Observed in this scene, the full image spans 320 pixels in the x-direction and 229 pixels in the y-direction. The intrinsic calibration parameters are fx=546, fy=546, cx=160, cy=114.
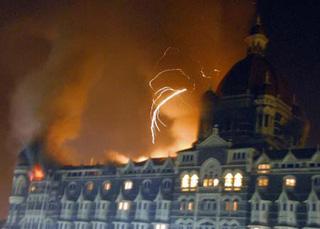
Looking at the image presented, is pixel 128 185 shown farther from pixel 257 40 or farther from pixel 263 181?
pixel 257 40

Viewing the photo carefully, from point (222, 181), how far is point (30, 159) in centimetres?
4021

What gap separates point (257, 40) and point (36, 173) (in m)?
46.8

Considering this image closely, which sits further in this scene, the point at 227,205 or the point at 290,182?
the point at 227,205

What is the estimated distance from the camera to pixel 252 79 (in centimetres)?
9325

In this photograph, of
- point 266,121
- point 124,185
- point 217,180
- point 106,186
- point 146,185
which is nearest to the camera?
point 217,180

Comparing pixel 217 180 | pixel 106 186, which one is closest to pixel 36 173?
pixel 106 186

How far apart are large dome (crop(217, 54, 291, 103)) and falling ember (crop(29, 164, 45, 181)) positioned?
3511 centimetres

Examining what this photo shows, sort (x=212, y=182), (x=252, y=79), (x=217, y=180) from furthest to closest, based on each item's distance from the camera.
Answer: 1. (x=252, y=79)
2. (x=212, y=182)
3. (x=217, y=180)

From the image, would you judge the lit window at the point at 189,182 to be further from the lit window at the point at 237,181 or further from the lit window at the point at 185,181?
the lit window at the point at 237,181

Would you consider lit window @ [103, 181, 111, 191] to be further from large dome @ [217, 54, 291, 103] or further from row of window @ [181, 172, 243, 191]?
large dome @ [217, 54, 291, 103]

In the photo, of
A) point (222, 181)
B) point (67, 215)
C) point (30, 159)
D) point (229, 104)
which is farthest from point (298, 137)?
point (30, 159)

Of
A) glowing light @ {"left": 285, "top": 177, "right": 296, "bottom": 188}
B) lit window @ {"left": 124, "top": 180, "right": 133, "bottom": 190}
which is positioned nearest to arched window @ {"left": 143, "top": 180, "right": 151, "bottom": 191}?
lit window @ {"left": 124, "top": 180, "right": 133, "bottom": 190}

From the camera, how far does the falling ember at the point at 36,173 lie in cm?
9912

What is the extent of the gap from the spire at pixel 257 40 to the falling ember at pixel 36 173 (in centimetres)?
4352
